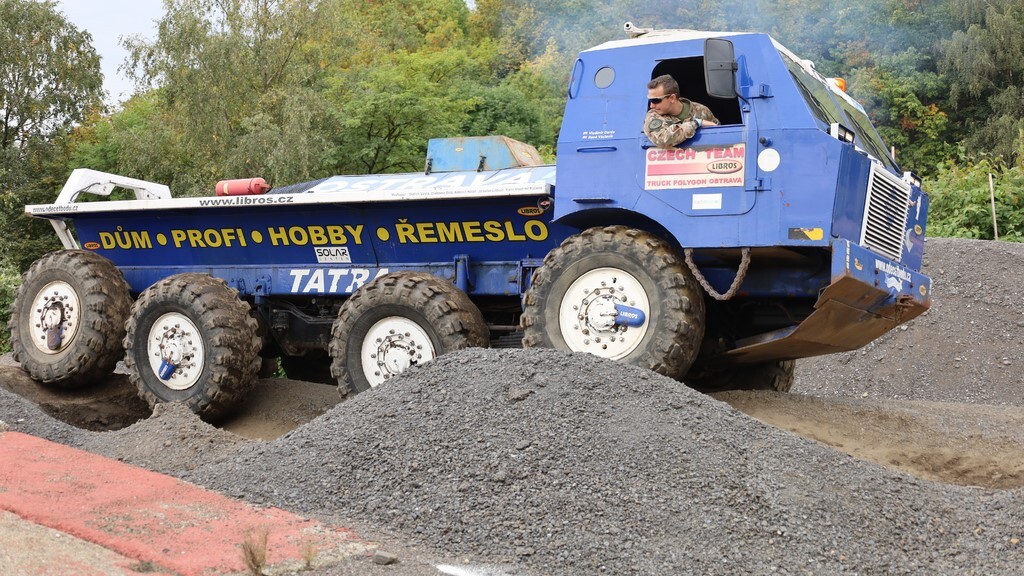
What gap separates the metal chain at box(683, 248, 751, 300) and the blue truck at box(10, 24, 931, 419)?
0.05 feet

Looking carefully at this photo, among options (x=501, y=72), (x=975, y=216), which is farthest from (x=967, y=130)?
(x=501, y=72)

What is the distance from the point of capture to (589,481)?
574 centimetres

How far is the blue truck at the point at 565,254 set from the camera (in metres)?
7.55

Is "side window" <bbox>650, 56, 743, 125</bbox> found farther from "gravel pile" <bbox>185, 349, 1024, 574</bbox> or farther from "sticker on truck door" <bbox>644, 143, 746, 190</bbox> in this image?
"gravel pile" <bbox>185, 349, 1024, 574</bbox>

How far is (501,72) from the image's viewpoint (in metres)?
42.6

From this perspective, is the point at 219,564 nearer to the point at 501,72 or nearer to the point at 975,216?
the point at 975,216

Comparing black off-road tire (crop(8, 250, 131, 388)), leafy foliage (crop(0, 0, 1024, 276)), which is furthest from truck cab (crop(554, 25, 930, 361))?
leafy foliage (crop(0, 0, 1024, 276))

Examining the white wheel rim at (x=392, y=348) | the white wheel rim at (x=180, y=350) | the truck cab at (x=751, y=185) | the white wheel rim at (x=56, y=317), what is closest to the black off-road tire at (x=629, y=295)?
the truck cab at (x=751, y=185)

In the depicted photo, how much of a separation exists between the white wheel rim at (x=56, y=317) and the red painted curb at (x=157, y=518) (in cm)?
365

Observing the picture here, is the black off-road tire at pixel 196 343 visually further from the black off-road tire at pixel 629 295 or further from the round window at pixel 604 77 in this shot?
the round window at pixel 604 77

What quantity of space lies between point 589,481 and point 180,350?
5.15 m

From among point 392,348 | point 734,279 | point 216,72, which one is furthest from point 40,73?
point 734,279

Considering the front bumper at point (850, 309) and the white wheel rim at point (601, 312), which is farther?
the white wheel rim at point (601, 312)

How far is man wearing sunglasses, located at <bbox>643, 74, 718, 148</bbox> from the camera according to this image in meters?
7.71
